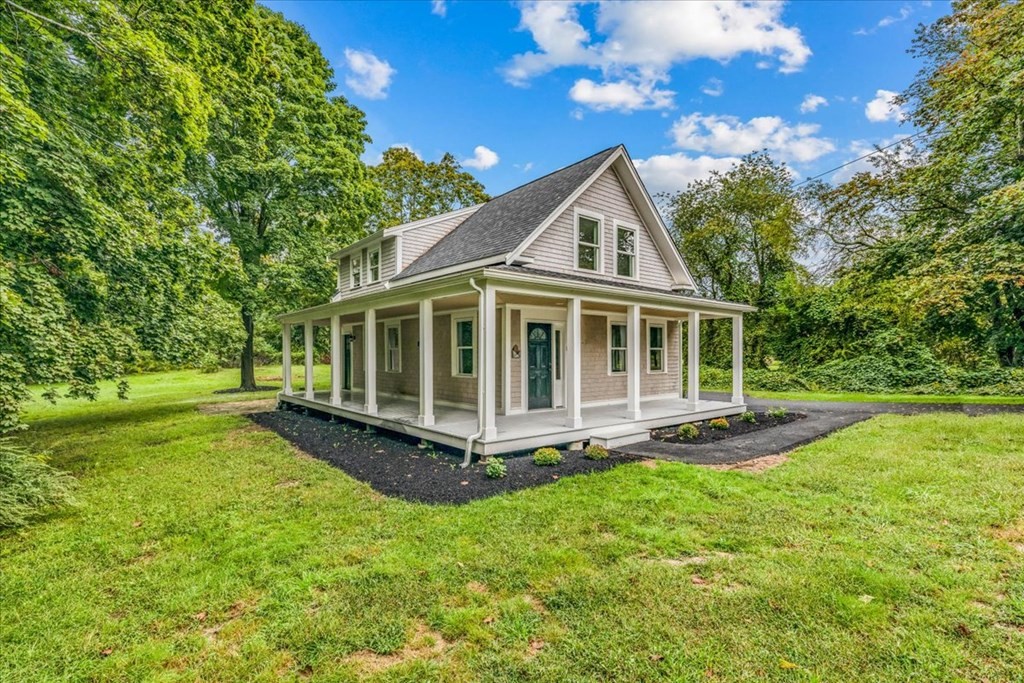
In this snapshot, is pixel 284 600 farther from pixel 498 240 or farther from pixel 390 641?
pixel 498 240

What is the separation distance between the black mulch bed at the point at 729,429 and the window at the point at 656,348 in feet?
9.06

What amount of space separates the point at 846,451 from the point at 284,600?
26.8ft

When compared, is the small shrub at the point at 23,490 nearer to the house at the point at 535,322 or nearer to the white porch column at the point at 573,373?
the house at the point at 535,322

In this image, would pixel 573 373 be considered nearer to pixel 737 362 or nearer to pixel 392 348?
pixel 737 362

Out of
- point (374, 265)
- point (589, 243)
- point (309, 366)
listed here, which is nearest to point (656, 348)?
point (589, 243)

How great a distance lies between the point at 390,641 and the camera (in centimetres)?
288

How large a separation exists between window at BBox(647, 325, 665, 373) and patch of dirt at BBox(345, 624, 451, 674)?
11.4 meters

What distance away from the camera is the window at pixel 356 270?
15.5 m

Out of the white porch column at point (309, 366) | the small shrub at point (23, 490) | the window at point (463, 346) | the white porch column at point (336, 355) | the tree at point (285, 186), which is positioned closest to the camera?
the small shrub at point (23, 490)

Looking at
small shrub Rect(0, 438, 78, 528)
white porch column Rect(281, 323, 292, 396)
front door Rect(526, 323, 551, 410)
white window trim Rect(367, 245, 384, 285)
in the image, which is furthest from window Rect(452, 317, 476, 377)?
small shrub Rect(0, 438, 78, 528)

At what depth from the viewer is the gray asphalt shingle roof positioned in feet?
33.5

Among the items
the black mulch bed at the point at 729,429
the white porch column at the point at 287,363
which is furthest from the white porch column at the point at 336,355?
the black mulch bed at the point at 729,429

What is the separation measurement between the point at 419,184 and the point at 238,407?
17600 mm

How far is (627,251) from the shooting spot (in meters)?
11.9
